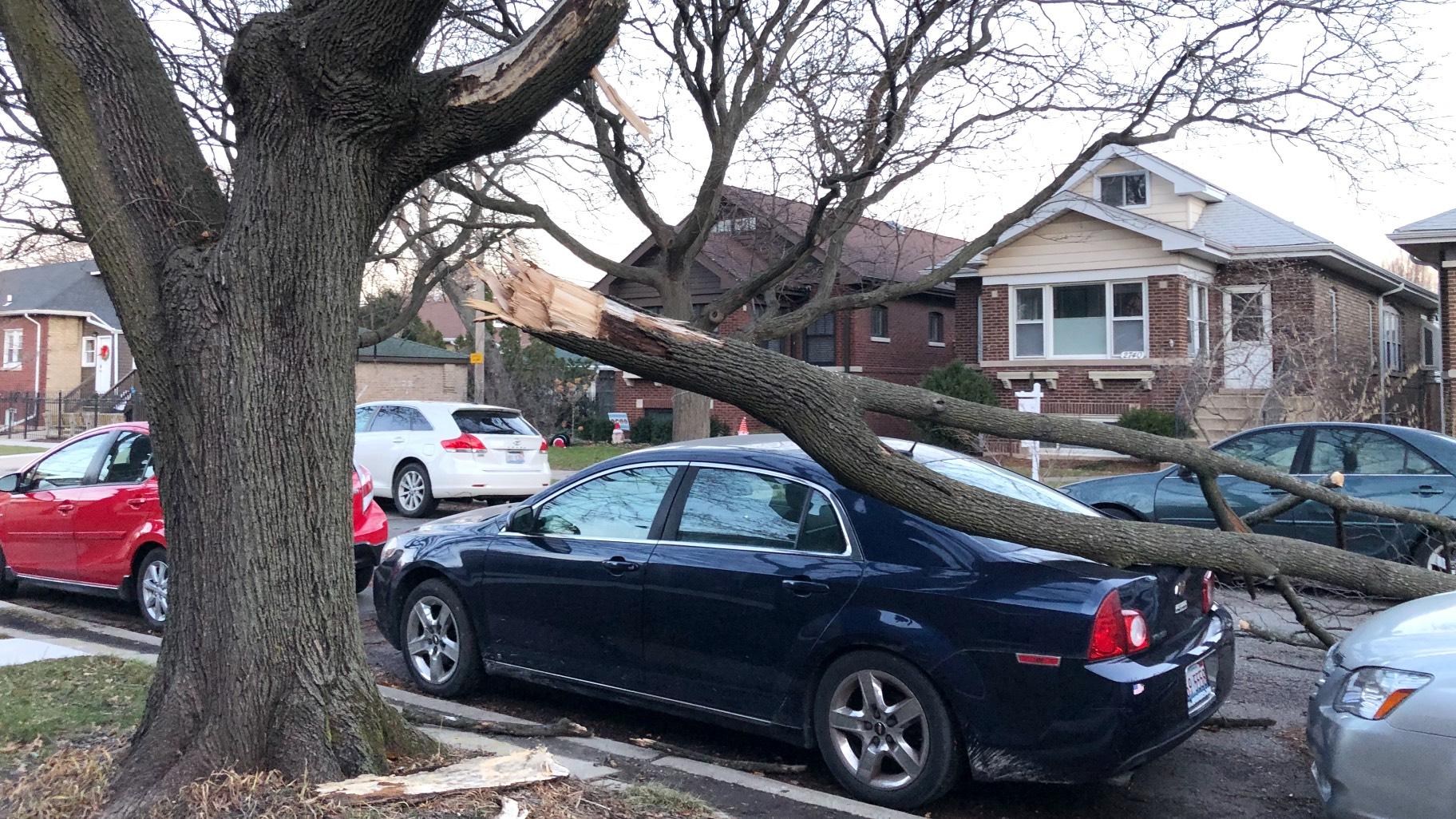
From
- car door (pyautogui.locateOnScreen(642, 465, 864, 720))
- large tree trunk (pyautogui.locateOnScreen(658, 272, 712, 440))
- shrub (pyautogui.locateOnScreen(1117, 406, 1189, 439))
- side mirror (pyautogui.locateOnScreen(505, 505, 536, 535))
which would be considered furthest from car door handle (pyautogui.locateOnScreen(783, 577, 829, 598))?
shrub (pyautogui.locateOnScreen(1117, 406, 1189, 439))

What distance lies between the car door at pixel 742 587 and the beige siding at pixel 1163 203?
64.4 ft

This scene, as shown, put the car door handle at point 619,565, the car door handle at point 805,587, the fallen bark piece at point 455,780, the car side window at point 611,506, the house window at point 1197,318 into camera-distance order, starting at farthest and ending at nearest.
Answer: the house window at point 1197,318 → the car side window at point 611,506 → the car door handle at point 619,565 → the car door handle at point 805,587 → the fallen bark piece at point 455,780

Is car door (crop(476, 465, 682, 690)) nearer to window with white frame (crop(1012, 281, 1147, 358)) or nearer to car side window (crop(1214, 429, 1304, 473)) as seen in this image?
car side window (crop(1214, 429, 1304, 473))

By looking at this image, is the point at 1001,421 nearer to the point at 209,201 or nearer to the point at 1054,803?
the point at 1054,803

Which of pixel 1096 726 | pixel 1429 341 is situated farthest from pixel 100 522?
pixel 1429 341

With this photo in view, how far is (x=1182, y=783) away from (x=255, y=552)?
419 cm

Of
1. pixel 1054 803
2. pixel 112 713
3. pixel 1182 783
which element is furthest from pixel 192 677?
pixel 1182 783

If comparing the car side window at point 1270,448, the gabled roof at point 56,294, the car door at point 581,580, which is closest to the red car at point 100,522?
the car door at point 581,580

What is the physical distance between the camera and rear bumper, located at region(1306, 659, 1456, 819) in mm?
4004

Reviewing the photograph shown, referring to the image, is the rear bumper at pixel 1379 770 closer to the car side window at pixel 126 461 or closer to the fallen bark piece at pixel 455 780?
the fallen bark piece at pixel 455 780

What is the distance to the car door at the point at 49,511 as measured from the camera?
921 centimetres

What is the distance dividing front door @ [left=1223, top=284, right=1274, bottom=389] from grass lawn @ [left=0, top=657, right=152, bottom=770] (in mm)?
16260

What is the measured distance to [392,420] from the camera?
15.8 meters

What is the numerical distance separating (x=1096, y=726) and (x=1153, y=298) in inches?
752
